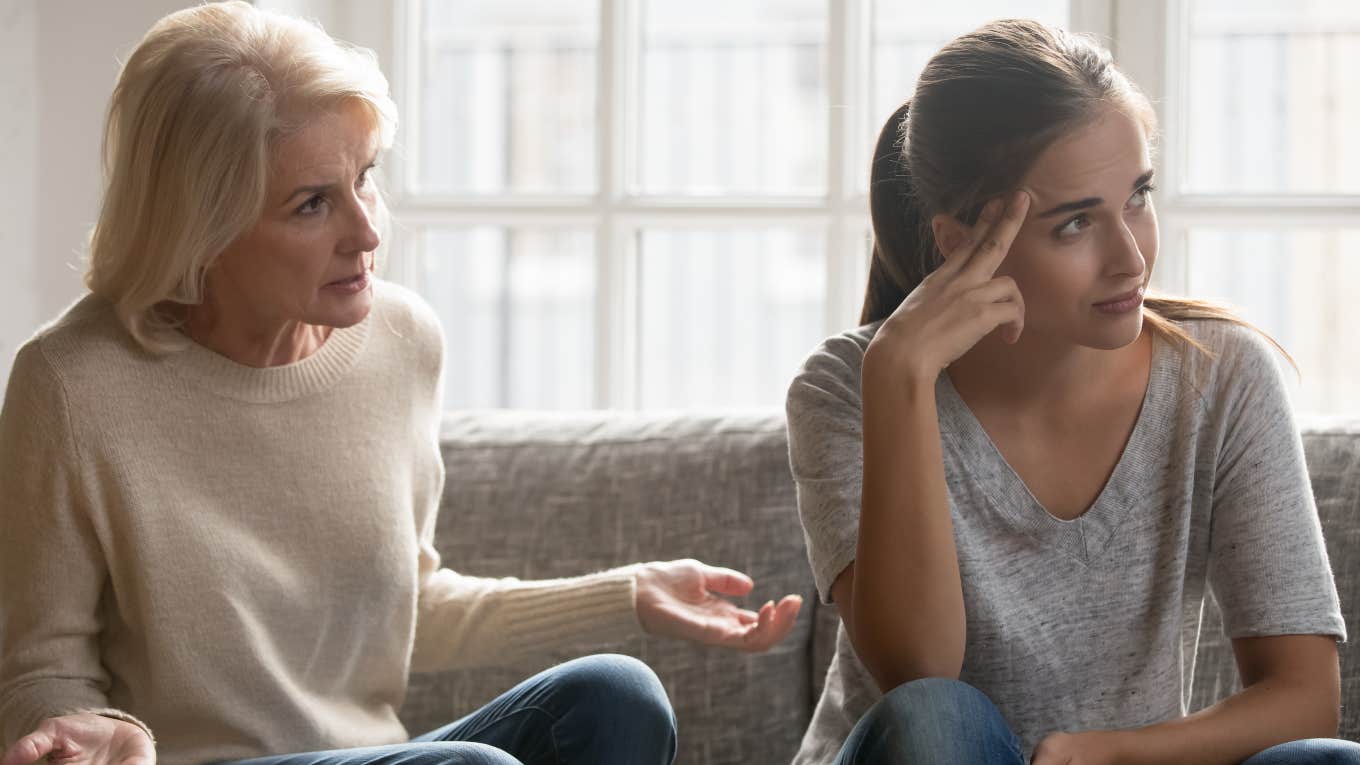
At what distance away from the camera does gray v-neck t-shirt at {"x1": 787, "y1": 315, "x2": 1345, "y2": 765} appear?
4.67ft

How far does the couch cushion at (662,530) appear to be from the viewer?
6.07 feet

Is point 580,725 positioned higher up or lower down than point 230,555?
lower down

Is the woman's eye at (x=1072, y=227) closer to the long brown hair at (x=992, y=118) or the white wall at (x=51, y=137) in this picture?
the long brown hair at (x=992, y=118)

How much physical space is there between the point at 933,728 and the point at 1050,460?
15.5 inches

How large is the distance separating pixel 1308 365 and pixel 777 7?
3.43ft

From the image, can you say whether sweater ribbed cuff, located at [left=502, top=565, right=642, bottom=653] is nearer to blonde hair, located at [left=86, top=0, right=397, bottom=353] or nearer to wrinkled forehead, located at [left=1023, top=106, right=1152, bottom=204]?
blonde hair, located at [left=86, top=0, right=397, bottom=353]

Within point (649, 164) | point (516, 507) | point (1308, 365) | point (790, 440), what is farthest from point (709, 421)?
point (1308, 365)


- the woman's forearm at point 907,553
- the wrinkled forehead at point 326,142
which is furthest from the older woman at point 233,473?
the woman's forearm at point 907,553

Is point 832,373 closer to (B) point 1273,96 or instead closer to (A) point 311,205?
(A) point 311,205

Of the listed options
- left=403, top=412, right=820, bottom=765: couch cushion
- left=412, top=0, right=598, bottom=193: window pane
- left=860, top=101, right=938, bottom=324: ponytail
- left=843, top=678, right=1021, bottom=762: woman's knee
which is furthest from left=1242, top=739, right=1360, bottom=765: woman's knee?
left=412, top=0, right=598, bottom=193: window pane

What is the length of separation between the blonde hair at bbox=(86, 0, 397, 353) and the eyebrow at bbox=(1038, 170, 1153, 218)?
2.24ft

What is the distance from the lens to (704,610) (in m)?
1.61

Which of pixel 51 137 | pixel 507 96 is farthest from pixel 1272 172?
pixel 51 137

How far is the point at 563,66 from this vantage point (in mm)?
2477
